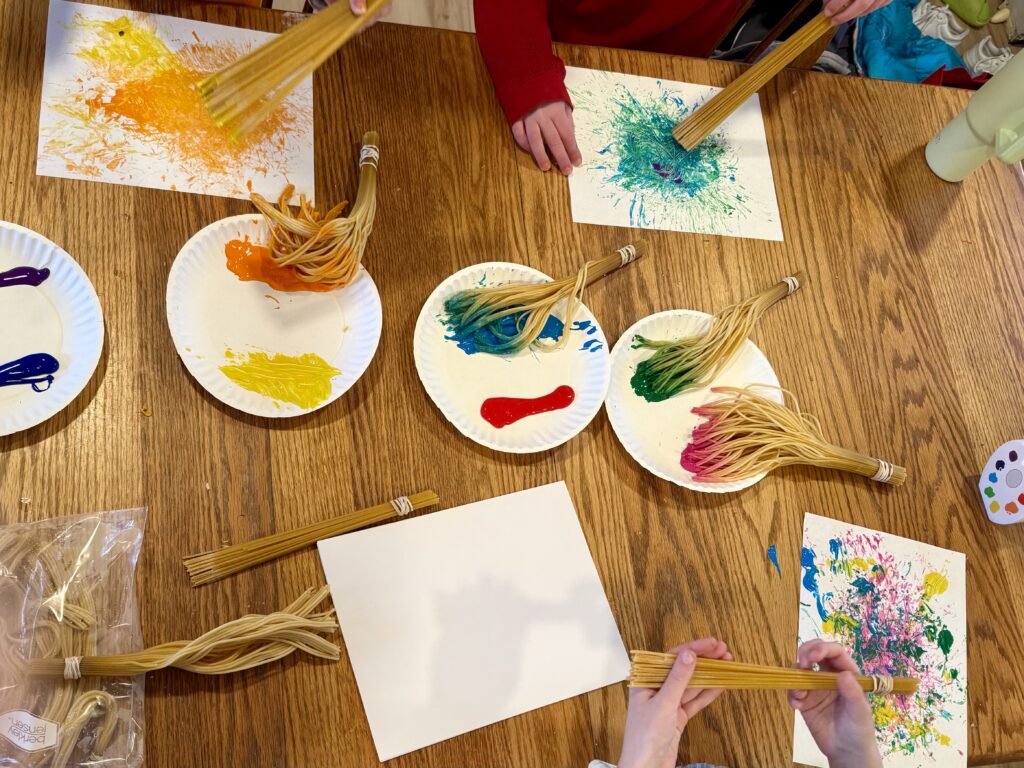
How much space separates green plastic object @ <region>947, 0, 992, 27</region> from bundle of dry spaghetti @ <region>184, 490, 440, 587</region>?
2.66 metres

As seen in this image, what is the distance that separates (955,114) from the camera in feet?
5.28

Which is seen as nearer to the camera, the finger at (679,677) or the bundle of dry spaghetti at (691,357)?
the finger at (679,677)

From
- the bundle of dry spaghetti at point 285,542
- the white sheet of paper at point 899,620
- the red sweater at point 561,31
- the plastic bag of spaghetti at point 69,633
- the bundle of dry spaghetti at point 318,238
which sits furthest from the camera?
the red sweater at point 561,31

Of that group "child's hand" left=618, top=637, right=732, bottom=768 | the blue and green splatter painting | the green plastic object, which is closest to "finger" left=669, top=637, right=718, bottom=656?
"child's hand" left=618, top=637, right=732, bottom=768

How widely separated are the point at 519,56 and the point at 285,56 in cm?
44

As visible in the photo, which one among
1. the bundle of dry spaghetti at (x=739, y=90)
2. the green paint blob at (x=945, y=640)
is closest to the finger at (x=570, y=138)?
the bundle of dry spaghetti at (x=739, y=90)

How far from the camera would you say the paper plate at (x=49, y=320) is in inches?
37.9

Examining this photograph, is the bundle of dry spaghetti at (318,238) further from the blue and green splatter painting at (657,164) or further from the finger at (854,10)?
the finger at (854,10)

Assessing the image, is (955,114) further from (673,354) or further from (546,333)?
(546,333)

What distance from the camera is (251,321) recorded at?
1.07m

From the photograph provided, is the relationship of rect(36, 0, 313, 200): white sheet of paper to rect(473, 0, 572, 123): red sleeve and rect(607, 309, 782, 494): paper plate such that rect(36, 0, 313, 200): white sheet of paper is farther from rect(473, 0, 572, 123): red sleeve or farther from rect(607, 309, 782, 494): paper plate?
rect(607, 309, 782, 494): paper plate

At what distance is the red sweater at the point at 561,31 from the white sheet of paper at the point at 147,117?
0.35m

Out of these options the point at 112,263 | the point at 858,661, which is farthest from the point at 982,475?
the point at 112,263

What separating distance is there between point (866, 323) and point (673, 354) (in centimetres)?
43
